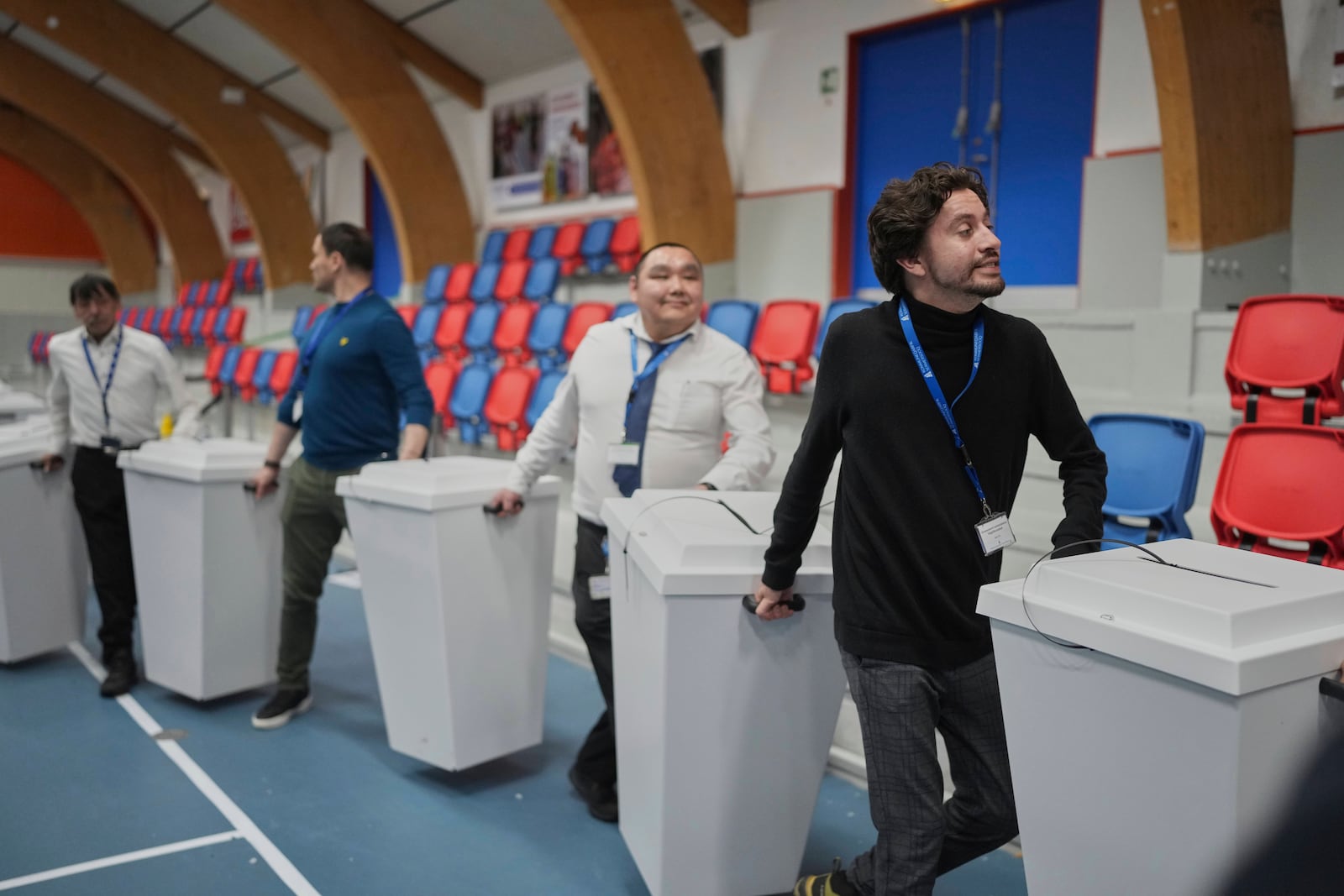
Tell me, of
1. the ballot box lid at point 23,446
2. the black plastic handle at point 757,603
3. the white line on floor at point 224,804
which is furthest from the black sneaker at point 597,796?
the ballot box lid at point 23,446

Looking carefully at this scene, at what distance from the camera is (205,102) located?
12086mm

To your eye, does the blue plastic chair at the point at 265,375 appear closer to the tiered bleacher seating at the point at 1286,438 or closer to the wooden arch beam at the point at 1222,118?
the wooden arch beam at the point at 1222,118

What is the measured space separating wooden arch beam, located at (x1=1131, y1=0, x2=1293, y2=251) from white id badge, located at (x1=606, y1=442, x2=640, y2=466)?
3.45m

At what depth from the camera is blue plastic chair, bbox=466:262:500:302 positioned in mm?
9102

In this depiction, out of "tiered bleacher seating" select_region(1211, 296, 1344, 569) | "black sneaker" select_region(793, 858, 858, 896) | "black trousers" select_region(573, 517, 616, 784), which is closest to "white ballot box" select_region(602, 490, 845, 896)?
"black sneaker" select_region(793, 858, 858, 896)

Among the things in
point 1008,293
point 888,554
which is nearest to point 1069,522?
point 888,554

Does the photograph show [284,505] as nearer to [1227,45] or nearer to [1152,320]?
[1152,320]

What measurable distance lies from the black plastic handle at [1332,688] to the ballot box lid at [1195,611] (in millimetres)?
15

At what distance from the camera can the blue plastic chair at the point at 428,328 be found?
29.5 feet

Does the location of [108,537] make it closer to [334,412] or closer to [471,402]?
[334,412]

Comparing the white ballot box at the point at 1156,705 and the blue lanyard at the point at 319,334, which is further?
the blue lanyard at the point at 319,334

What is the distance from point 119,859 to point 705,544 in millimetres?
1578

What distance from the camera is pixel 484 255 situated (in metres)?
10.1

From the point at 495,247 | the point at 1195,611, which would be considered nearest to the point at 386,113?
the point at 495,247
